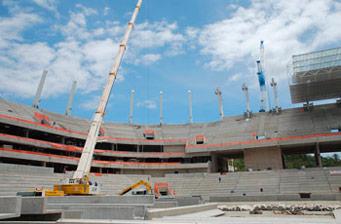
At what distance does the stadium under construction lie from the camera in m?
32.0

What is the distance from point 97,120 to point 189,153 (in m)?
32.5

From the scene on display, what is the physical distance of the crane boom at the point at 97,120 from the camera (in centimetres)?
2756

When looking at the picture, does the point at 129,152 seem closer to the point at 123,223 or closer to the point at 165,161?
the point at 165,161

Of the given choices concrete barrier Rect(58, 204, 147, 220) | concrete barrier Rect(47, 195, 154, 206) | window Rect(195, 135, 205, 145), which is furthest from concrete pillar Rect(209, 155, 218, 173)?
concrete barrier Rect(58, 204, 147, 220)

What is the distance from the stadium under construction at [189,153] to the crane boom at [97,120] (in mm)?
101

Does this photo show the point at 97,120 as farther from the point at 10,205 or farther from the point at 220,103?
the point at 220,103

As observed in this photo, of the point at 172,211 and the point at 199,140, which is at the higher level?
the point at 199,140

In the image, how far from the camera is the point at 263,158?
53.8 meters

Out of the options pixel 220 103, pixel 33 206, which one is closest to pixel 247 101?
pixel 220 103

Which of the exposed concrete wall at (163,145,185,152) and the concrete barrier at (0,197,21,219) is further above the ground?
the exposed concrete wall at (163,145,185,152)

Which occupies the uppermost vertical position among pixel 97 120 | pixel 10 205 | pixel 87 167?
pixel 97 120

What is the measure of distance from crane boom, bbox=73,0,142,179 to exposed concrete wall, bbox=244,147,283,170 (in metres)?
32.1

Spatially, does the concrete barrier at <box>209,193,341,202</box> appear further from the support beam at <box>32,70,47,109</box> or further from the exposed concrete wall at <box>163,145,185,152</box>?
the support beam at <box>32,70,47,109</box>

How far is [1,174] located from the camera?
33.8 metres
